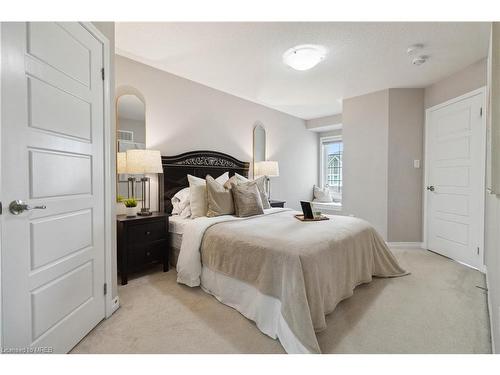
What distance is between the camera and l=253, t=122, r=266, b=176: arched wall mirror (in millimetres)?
4543

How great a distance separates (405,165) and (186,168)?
10.9ft

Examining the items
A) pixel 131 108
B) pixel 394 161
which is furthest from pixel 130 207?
pixel 394 161

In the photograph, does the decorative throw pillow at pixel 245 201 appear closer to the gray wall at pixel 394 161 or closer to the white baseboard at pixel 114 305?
the white baseboard at pixel 114 305

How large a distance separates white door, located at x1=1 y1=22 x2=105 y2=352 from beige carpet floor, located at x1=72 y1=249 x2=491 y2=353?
347 millimetres

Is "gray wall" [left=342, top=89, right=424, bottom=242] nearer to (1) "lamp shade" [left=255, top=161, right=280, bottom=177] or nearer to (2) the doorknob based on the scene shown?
(1) "lamp shade" [left=255, top=161, right=280, bottom=177]

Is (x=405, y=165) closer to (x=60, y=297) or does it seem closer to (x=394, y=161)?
(x=394, y=161)

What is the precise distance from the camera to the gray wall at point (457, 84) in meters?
2.83

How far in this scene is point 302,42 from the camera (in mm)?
2451

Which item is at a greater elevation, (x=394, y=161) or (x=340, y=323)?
(x=394, y=161)

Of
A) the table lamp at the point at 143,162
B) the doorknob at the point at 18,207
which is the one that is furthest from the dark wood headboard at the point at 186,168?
the doorknob at the point at 18,207

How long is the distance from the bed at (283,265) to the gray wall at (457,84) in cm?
225

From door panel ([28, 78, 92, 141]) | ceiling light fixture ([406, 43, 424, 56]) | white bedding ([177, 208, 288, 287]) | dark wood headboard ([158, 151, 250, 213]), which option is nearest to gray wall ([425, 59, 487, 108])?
ceiling light fixture ([406, 43, 424, 56])
